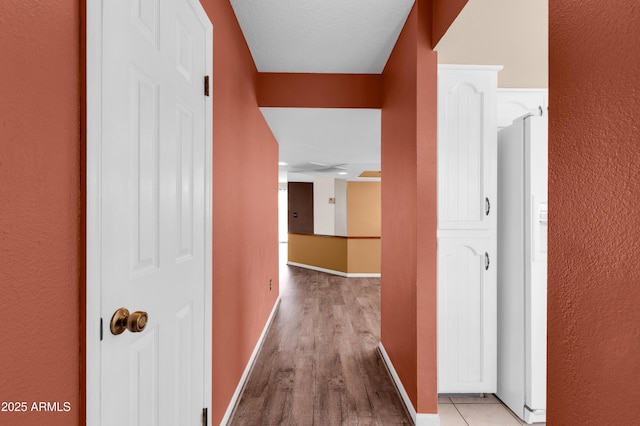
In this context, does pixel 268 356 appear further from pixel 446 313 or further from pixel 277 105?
pixel 277 105

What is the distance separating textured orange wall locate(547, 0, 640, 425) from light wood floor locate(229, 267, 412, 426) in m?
1.47

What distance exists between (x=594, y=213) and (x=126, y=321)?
1222 millimetres

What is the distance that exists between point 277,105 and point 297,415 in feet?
8.06

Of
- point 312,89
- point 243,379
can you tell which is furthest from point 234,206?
point 312,89

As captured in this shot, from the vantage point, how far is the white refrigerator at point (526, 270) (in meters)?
2.03

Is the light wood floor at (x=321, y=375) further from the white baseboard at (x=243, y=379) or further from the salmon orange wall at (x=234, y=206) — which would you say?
the salmon orange wall at (x=234, y=206)

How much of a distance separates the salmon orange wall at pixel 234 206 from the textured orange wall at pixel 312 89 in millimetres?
188

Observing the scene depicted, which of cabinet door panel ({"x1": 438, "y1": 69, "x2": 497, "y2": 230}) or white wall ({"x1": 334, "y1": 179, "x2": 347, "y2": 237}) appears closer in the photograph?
cabinet door panel ({"x1": 438, "y1": 69, "x2": 497, "y2": 230})

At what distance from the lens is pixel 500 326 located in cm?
230

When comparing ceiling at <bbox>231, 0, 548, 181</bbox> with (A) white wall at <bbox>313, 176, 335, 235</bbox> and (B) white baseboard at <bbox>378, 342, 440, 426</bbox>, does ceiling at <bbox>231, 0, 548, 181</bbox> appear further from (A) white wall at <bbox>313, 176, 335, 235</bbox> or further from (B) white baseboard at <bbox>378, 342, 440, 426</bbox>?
(A) white wall at <bbox>313, 176, 335, 235</bbox>

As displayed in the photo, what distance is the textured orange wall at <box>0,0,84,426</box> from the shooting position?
1.97ft

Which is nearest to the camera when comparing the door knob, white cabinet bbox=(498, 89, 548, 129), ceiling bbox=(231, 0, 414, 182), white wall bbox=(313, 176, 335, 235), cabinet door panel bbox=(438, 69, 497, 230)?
the door knob

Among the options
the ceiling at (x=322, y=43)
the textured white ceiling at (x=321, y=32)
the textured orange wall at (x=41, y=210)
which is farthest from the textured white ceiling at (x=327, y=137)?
the textured orange wall at (x=41, y=210)

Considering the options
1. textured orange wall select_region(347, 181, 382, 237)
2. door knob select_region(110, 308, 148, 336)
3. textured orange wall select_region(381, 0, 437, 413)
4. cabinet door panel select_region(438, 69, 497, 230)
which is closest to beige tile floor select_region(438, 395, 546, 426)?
textured orange wall select_region(381, 0, 437, 413)
